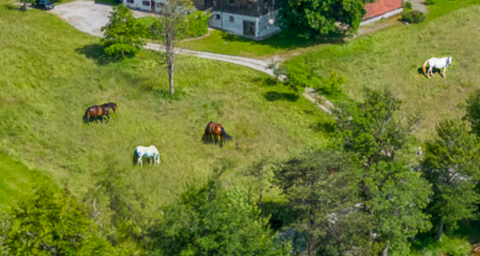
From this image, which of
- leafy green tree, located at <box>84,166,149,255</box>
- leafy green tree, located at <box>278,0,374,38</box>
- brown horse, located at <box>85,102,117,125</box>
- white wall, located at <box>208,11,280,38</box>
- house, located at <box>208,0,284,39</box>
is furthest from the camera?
white wall, located at <box>208,11,280,38</box>

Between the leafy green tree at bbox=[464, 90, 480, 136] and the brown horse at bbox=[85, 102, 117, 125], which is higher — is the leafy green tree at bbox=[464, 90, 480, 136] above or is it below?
above

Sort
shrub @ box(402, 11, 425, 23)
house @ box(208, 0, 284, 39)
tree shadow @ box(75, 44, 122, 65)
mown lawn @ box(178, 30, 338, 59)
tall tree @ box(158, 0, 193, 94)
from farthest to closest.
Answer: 1. shrub @ box(402, 11, 425, 23)
2. house @ box(208, 0, 284, 39)
3. mown lawn @ box(178, 30, 338, 59)
4. tree shadow @ box(75, 44, 122, 65)
5. tall tree @ box(158, 0, 193, 94)

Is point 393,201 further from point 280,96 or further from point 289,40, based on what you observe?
point 289,40

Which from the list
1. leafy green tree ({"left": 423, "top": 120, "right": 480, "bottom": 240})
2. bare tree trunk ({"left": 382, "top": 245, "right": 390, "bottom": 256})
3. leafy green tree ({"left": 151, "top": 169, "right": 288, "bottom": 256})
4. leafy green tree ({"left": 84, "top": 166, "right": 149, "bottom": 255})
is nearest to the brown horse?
leafy green tree ({"left": 84, "top": 166, "right": 149, "bottom": 255})

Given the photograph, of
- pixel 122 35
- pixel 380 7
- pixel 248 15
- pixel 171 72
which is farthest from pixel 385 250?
pixel 380 7

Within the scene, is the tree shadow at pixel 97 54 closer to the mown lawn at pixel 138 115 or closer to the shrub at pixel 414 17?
the mown lawn at pixel 138 115

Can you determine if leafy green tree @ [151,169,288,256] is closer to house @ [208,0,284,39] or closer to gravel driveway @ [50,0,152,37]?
house @ [208,0,284,39]

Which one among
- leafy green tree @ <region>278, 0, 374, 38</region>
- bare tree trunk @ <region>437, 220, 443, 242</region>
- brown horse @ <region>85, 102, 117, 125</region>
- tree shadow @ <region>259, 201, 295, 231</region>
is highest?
leafy green tree @ <region>278, 0, 374, 38</region>

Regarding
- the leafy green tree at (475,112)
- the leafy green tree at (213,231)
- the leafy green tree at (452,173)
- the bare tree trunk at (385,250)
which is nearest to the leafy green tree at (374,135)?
the leafy green tree at (452,173)
